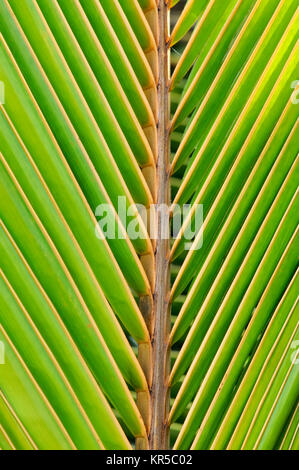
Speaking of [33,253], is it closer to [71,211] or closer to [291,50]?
[71,211]

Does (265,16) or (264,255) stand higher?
(265,16)

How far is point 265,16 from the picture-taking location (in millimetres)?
554

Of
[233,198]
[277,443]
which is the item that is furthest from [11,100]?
[277,443]

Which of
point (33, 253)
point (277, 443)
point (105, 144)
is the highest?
point (105, 144)

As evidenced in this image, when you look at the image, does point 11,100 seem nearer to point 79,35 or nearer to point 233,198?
point 79,35

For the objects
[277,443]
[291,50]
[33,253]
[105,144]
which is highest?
Result: [291,50]

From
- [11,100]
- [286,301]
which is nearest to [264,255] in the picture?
[286,301]

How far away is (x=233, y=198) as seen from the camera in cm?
56

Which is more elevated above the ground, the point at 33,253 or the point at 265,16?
the point at 265,16

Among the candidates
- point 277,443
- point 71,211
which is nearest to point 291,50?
point 71,211

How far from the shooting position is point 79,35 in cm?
53

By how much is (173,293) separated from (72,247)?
0.14 metres

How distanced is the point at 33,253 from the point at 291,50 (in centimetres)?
33

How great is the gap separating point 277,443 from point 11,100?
1.40ft
